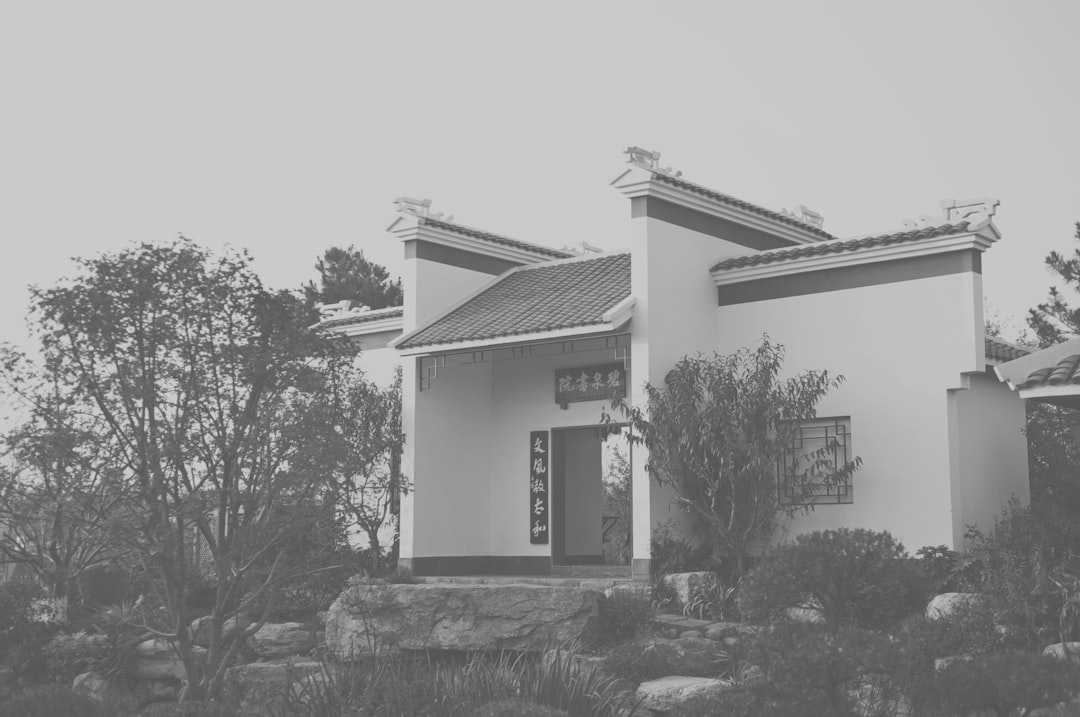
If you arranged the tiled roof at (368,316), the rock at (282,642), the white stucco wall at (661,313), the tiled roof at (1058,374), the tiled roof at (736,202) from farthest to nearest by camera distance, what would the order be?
the tiled roof at (368,316) < the tiled roof at (736,202) < the white stucco wall at (661,313) < the rock at (282,642) < the tiled roof at (1058,374)

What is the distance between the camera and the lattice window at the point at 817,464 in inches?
510

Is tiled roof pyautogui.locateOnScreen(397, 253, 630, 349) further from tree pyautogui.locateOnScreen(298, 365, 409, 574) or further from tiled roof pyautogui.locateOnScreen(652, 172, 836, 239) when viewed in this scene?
tiled roof pyautogui.locateOnScreen(652, 172, 836, 239)

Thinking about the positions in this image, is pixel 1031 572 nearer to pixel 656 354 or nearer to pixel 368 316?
pixel 656 354

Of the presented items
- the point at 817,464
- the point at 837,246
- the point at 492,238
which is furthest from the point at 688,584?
the point at 492,238

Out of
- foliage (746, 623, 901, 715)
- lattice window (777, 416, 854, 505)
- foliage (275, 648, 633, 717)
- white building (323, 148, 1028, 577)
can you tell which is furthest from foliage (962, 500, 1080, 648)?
foliage (746, 623, 901, 715)

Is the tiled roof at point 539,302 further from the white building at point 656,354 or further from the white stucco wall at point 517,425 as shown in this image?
the white stucco wall at point 517,425

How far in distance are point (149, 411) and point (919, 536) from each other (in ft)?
26.5

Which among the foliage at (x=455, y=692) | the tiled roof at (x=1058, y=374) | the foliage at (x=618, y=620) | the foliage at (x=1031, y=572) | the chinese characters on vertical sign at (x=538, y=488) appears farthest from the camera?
the chinese characters on vertical sign at (x=538, y=488)

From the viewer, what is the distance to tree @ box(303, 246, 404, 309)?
97.2 feet

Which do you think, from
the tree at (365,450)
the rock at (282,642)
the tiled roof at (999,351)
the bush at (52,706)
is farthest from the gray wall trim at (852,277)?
the bush at (52,706)

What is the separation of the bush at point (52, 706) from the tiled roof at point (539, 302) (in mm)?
7462

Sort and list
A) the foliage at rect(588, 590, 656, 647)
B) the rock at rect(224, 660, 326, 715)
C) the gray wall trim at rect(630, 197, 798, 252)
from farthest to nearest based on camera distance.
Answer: the gray wall trim at rect(630, 197, 798, 252) → the foliage at rect(588, 590, 656, 647) → the rock at rect(224, 660, 326, 715)

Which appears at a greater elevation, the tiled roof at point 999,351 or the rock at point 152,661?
the tiled roof at point 999,351

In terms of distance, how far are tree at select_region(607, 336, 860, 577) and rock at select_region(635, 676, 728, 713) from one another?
12.6 feet
